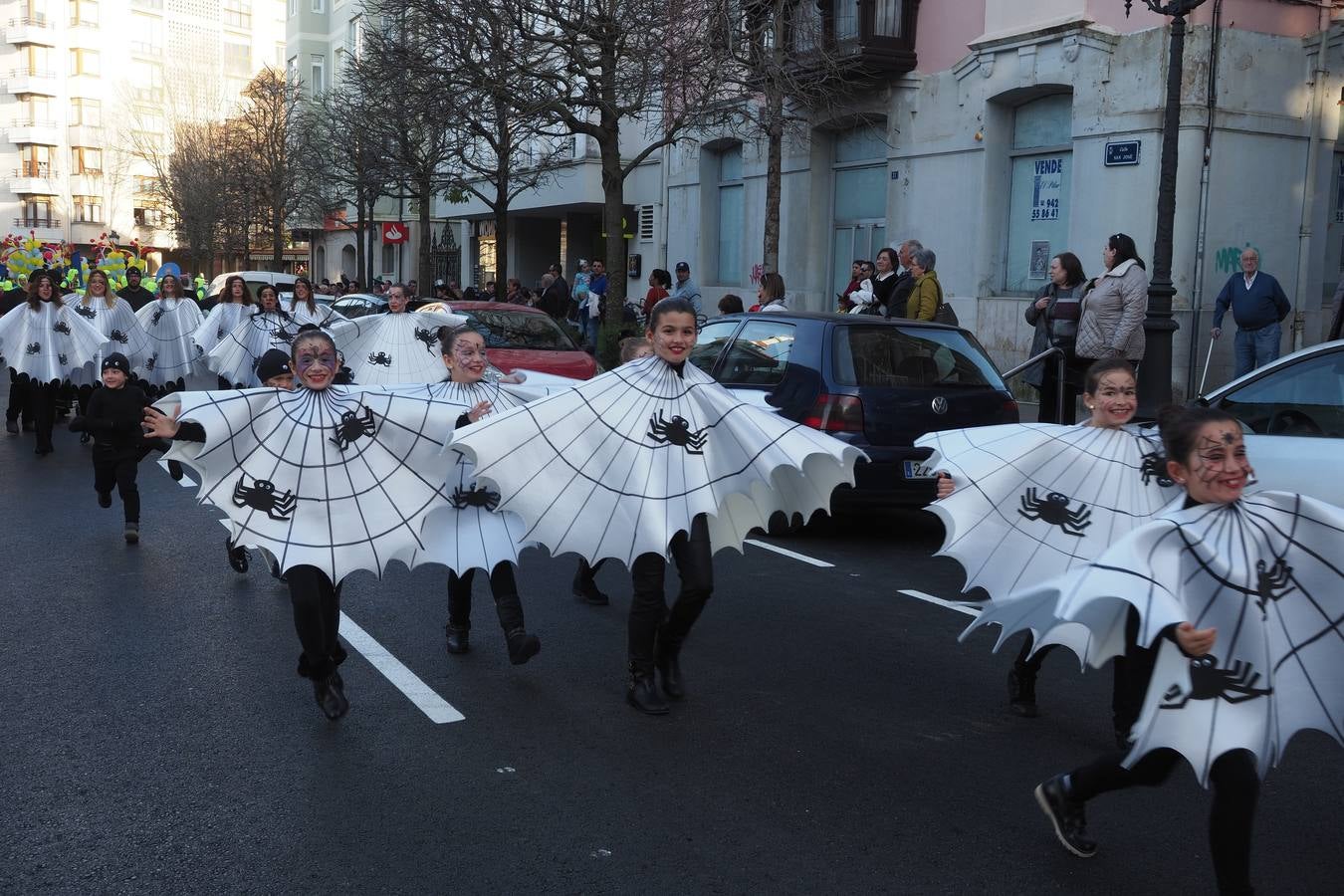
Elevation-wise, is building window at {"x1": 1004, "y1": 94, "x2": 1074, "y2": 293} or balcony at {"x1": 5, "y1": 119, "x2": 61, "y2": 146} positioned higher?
balcony at {"x1": 5, "y1": 119, "x2": 61, "y2": 146}

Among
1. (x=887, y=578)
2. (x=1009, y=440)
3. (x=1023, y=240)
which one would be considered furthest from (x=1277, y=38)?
(x=1009, y=440)

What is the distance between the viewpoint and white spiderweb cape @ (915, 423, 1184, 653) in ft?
16.6

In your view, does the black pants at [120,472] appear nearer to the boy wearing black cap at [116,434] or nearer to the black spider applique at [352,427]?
the boy wearing black cap at [116,434]

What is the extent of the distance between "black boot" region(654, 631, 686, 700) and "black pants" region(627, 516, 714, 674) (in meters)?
0.12

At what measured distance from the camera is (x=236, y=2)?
277ft

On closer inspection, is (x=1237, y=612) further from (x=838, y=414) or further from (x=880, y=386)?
(x=880, y=386)

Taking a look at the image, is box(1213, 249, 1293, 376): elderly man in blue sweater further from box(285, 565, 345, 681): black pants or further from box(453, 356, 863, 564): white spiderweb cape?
box(285, 565, 345, 681): black pants

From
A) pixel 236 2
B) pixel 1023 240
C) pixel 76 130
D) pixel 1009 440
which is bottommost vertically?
pixel 1009 440

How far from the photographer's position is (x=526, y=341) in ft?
48.4

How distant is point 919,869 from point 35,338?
12.6m

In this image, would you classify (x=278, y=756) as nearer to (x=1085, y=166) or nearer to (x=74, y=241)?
(x=1085, y=166)

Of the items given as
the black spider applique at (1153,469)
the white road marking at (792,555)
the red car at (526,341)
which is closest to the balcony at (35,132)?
the red car at (526,341)

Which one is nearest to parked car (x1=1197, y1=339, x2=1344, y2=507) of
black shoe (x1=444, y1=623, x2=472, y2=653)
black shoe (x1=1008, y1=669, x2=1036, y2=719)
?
black shoe (x1=1008, y1=669, x2=1036, y2=719)

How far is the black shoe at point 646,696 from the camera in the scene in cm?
562
